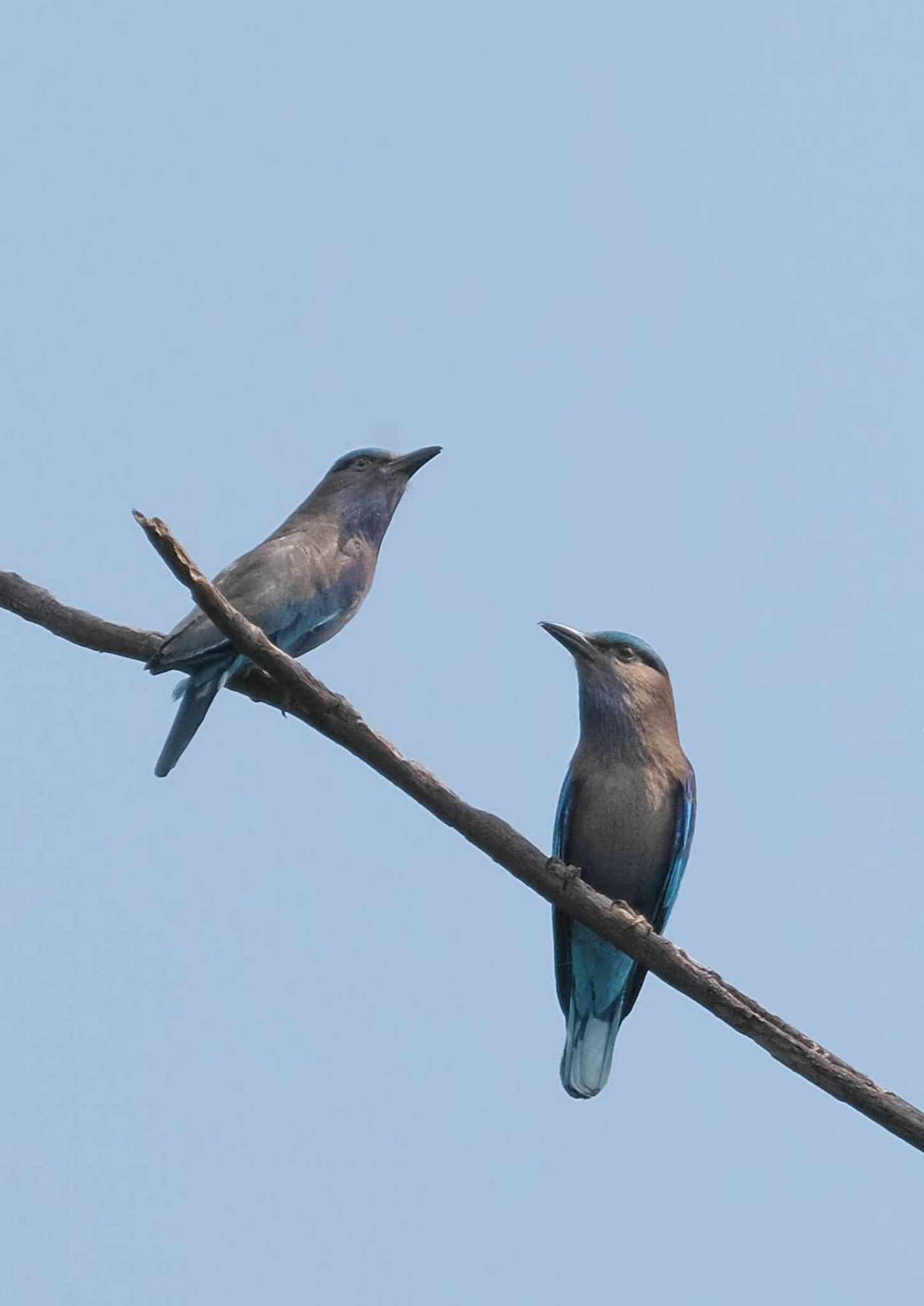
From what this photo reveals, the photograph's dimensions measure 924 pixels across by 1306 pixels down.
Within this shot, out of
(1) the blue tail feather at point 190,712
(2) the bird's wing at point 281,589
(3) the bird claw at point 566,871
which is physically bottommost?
(1) the blue tail feather at point 190,712

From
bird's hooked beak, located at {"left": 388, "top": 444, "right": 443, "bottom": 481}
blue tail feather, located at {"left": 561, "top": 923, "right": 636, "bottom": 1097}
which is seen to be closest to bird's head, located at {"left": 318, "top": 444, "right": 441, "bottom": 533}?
bird's hooked beak, located at {"left": 388, "top": 444, "right": 443, "bottom": 481}

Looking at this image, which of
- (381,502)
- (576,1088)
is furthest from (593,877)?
(381,502)

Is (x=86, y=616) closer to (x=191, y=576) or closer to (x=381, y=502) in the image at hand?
(x=191, y=576)

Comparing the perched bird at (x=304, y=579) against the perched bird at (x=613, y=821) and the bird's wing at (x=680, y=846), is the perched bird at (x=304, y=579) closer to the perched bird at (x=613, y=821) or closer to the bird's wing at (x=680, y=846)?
the perched bird at (x=613, y=821)

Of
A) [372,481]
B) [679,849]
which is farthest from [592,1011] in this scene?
[372,481]

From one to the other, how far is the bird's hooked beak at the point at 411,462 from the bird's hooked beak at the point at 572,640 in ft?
4.70

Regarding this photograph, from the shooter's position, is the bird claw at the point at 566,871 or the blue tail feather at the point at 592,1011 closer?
the bird claw at the point at 566,871

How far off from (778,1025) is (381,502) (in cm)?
376

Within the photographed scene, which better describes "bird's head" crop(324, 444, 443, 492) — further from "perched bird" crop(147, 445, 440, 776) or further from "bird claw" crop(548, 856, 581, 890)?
"bird claw" crop(548, 856, 581, 890)

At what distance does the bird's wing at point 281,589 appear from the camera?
7.96 meters

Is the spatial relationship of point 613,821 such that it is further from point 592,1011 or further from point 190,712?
point 190,712

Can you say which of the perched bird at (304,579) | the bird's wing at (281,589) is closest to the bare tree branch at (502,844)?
the perched bird at (304,579)

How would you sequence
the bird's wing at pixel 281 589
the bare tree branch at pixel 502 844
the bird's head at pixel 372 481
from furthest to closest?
the bird's head at pixel 372 481 → the bird's wing at pixel 281 589 → the bare tree branch at pixel 502 844

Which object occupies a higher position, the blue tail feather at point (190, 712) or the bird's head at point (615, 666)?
the bird's head at point (615, 666)
